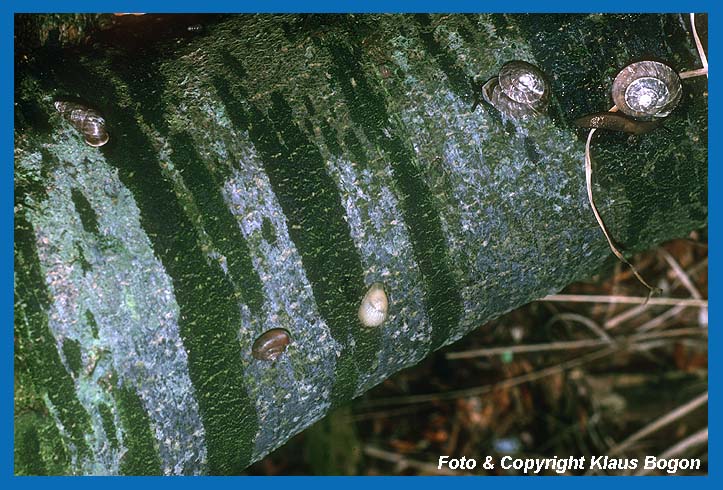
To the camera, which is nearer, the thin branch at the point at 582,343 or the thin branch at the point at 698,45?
the thin branch at the point at 698,45

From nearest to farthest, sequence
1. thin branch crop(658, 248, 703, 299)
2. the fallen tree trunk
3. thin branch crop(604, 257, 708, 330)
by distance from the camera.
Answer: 1. the fallen tree trunk
2. thin branch crop(658, 248, 703, 299)
3. thin branch crop(604, 257, 708, 330)

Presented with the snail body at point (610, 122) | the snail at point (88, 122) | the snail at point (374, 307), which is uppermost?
the snail at point (88, 122)

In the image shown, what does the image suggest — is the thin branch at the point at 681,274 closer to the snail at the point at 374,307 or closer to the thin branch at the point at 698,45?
the thin branch at the point at 698,45

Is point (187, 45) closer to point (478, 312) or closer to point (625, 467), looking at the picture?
point (478, 312)

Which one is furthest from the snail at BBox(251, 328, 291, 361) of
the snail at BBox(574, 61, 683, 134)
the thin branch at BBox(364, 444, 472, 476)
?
the thin branch at BBox(364, 444, 472, 476)

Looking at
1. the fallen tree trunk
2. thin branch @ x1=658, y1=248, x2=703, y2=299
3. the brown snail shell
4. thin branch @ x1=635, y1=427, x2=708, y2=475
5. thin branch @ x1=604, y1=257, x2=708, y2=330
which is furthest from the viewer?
thin branch @ x1=604, y1=257, x2=708, y2=330

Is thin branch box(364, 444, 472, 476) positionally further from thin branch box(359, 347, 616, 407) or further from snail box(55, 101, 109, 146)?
snail box(55, 101, 109, 146)

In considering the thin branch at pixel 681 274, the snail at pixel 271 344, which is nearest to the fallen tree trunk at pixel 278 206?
the snail at pixel 271 344

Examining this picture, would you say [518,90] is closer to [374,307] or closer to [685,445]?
[374,307]
